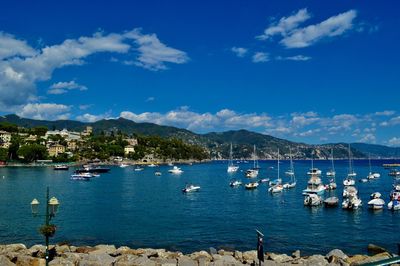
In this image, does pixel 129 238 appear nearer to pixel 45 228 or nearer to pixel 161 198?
pixel 45 228

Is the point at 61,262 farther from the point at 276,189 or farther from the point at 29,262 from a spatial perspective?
the point at 276,189

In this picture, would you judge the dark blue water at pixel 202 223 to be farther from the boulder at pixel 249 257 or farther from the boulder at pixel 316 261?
the boulder at pixel 316 261

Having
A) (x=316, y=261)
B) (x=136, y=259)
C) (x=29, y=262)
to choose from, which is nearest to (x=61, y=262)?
(x=29, y=262)

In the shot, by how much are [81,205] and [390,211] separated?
47030 mm

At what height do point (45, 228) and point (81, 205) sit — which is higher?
point (45, 228)

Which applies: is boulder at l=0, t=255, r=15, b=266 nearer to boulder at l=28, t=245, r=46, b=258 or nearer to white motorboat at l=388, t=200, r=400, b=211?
boulder at l=28, t=245, r=46, b=258

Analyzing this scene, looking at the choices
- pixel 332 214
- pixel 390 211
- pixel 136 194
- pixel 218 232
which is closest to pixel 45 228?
pixel 218 232

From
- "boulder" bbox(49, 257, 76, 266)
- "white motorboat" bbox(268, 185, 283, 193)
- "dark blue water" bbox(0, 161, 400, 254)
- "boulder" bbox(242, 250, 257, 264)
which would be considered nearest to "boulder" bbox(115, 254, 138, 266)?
"boulder" bbox(49, 257, 76, 266)

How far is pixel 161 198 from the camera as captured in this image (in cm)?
7925

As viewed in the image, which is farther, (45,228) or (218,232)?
(218,232)

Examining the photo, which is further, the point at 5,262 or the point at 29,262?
the point at 29,262

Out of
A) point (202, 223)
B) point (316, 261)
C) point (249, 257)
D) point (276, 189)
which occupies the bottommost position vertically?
point (202, 223)

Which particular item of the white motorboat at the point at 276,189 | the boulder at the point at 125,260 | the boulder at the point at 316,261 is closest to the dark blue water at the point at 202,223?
the white motorboat at the point at 276,189

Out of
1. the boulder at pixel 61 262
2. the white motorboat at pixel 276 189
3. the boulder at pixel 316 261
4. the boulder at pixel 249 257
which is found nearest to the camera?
the boulder at pixel 61 262
